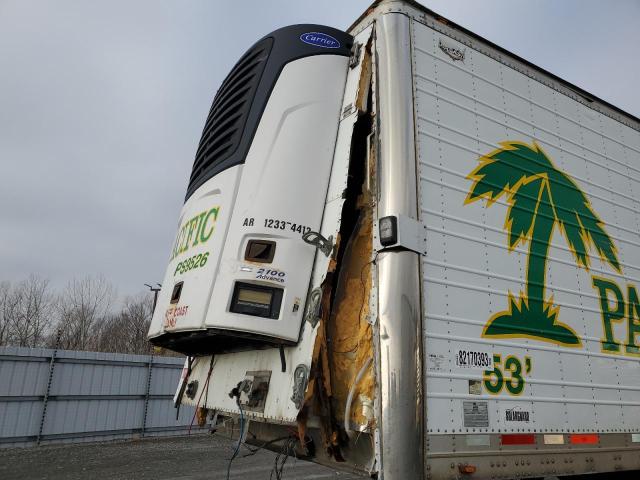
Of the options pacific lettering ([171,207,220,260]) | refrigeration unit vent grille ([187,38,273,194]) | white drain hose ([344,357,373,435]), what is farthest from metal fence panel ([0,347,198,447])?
white drain hose ([344,357,373,435])

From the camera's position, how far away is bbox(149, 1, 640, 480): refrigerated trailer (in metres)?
2.69

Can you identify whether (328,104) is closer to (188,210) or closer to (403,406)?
(188,210)

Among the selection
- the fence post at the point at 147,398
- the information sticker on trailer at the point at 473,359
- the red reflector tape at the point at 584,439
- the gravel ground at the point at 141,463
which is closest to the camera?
the information sticker on trailer at the point at 473,359

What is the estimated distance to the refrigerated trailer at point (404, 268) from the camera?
8.81 feet

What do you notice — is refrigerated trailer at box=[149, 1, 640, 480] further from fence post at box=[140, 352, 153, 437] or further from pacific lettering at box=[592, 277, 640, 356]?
fence post at box=[140, 352, 153, 437]

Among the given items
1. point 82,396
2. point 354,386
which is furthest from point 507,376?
point 82,396

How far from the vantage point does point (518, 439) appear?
2871 millimetres

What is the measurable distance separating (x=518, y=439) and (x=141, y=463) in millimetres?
8563

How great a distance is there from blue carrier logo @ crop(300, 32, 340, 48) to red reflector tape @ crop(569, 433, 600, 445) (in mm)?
3296

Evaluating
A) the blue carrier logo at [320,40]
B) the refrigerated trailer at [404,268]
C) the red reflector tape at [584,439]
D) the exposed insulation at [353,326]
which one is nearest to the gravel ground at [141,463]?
the refrigerated trailer at [404,268]

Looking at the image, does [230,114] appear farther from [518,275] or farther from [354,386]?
[518,275]

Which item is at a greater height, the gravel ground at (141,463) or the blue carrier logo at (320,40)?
the blue carrier logo at (320,40)

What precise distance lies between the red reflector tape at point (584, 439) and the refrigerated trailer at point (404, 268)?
0.03 m

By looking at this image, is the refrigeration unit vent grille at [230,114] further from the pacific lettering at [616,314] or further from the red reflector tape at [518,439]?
the pacific lettering at [616,314]
